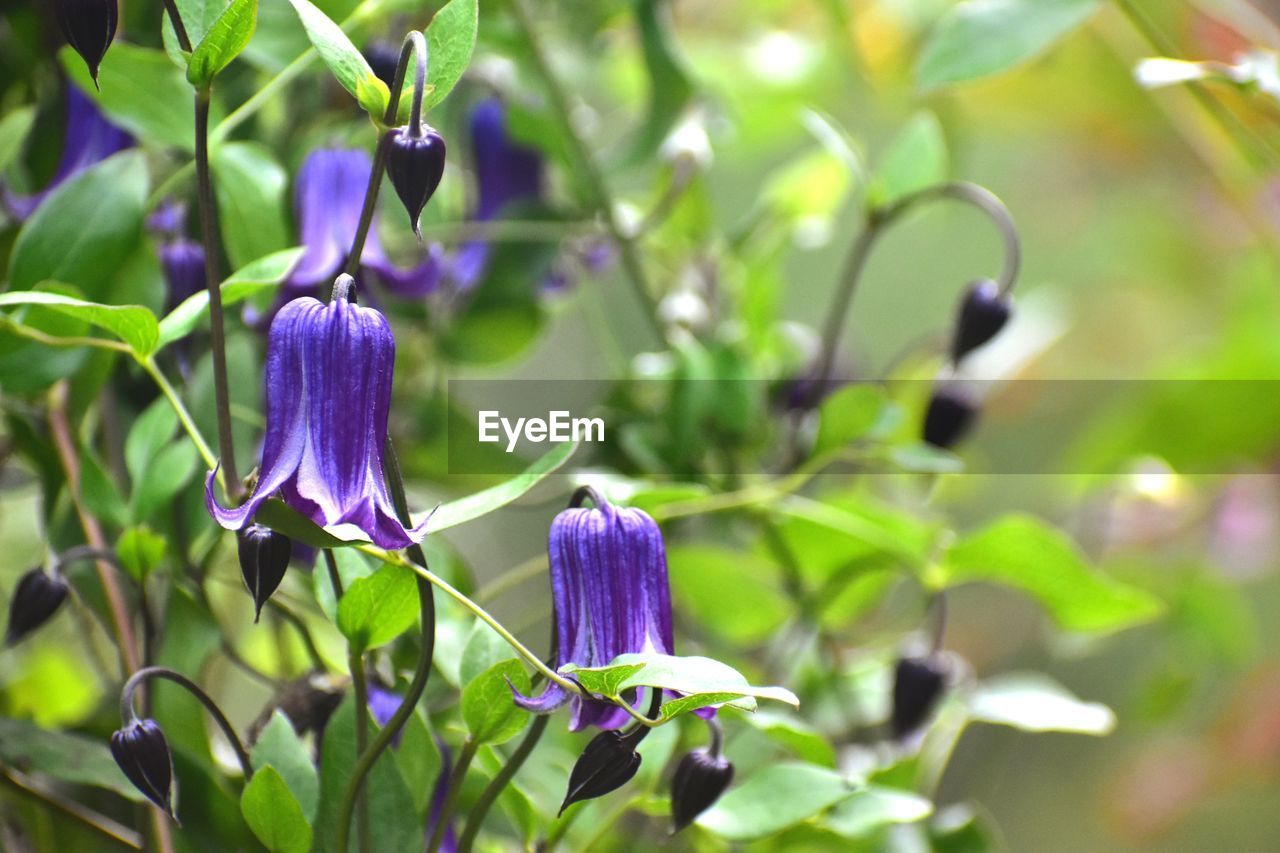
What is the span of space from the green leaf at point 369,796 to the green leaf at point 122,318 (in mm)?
124

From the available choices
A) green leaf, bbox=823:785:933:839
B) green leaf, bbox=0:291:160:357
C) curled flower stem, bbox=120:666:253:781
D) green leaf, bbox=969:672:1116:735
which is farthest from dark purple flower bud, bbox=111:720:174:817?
green leaf, bbox=969:672:1116:735

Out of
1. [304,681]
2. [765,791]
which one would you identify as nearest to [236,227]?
[304,681]

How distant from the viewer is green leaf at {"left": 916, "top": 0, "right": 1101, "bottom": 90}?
0.48 m

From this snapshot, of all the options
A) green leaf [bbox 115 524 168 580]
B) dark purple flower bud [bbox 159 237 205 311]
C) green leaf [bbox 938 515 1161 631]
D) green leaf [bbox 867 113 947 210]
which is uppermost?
dark purple flower bud [bbox 159 237 205 311]

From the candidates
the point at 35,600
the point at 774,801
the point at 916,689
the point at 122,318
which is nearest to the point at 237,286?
the point at 122,318

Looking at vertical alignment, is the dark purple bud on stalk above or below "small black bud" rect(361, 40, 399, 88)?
above

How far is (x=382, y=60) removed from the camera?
0.46 metres

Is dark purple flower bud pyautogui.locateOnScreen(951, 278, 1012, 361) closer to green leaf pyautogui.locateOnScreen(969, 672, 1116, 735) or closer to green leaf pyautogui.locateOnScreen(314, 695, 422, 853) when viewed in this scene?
green leaf pyautogui.locateOnScreen(969, 672, 1116, 735)

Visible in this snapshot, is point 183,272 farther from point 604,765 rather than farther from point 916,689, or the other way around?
point 916,689

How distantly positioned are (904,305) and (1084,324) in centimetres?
62

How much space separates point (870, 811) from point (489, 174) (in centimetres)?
34

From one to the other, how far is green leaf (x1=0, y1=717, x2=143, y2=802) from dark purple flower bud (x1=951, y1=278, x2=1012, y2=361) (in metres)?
0.37

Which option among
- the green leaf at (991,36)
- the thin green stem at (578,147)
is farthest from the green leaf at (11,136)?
the green leaf at (991,36)

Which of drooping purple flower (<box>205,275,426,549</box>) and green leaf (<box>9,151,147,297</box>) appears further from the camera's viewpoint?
green leaf (<box>9,151,147,297</box>)
